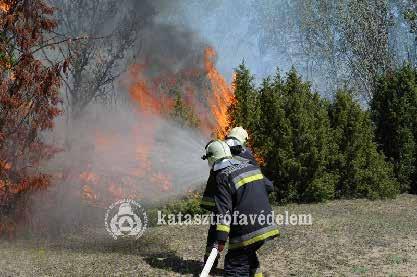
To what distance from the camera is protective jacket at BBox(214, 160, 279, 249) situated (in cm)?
531

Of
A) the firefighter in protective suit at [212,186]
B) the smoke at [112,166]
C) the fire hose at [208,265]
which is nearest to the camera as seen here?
the fire hose at [208,265]

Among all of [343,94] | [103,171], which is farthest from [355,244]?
[103,171]

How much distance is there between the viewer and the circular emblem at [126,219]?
11.5 meters

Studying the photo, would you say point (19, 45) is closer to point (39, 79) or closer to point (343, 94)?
point (39, 79)

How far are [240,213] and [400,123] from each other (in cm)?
1395

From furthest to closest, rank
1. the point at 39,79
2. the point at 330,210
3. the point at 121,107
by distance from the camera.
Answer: the point at 121,107, the point at 330,210, the point at 39,79

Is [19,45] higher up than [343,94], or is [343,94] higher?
[343,94]

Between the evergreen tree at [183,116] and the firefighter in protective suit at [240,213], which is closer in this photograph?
the firefighter in protective suit at [240,213]

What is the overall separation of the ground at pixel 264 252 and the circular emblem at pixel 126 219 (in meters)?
0.41

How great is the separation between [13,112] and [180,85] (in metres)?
20.2

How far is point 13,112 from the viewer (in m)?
9.85

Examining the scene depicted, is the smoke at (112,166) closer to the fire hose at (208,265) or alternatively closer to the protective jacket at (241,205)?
the fire hose at (208,265)

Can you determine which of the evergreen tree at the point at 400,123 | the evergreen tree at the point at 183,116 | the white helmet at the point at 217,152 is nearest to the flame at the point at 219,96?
the evergreen tree at the point at 183,116

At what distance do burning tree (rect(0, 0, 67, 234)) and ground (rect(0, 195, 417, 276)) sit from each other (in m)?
1.17
